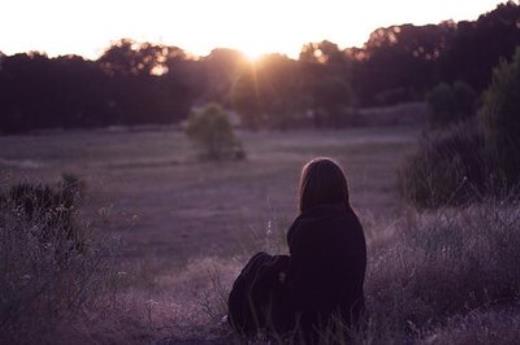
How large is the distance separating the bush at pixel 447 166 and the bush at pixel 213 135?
1145 inches

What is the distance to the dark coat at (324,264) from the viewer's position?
15.6 feet

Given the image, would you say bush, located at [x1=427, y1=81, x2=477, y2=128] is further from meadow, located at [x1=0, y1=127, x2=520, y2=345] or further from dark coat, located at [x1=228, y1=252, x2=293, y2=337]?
dark coat, located at [x1=228, y1=252, x2=293, y2=337]

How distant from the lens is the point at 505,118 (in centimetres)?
1280

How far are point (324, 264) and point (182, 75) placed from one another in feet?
47.2

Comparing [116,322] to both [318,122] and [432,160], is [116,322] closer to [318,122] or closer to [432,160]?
[432,160]

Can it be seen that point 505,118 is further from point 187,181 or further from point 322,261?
point 187,181

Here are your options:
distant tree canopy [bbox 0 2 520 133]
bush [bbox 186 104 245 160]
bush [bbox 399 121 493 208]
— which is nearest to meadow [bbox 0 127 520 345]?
distant tree canopy [bbox 0 2 520 133]

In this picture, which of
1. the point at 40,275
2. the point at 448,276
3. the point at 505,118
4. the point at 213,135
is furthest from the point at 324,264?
the point at 213,135

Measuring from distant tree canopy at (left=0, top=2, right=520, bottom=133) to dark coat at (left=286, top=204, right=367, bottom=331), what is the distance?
4603mm

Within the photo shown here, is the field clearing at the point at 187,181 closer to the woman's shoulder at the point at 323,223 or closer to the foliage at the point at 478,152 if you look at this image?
the foliage at the point at 478,152

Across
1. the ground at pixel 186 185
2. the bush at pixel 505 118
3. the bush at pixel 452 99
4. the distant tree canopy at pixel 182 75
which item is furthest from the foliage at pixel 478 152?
the bush at pixel 452 99

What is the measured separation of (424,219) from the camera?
333 inches

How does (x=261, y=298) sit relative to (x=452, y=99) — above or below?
below

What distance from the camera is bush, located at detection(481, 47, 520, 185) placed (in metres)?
12.2
